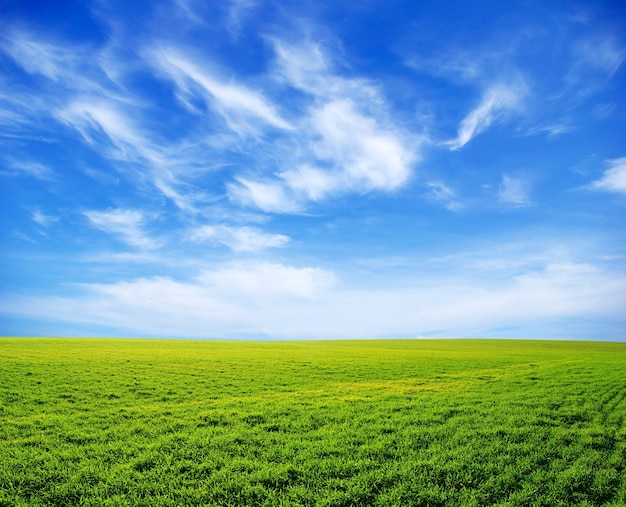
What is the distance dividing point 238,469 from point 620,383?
23.8m

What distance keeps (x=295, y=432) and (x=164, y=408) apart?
20.8 ft

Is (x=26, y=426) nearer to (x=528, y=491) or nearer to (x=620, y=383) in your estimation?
(x=528, y=491)

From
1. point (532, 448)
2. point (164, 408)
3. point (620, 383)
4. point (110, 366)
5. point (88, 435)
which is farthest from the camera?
point (110, 366)

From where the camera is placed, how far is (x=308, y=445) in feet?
33.5

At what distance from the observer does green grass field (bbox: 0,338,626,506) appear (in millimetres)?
7883

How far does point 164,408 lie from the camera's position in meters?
14.6

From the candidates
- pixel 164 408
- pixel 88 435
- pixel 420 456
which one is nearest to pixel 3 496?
pixel 88 435

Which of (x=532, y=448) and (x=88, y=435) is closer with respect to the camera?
(x=532, y=448)

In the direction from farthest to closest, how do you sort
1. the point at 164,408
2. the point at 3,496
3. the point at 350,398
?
the point at 350,398 → the point at 164,408 → the point at 3,496

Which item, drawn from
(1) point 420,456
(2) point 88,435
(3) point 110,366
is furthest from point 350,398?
(3) point 110,366

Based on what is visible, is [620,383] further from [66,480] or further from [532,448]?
[66,480]

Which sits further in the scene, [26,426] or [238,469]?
[26,426]

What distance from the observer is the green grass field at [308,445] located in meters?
7.88

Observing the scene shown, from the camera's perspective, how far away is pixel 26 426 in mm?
12422
